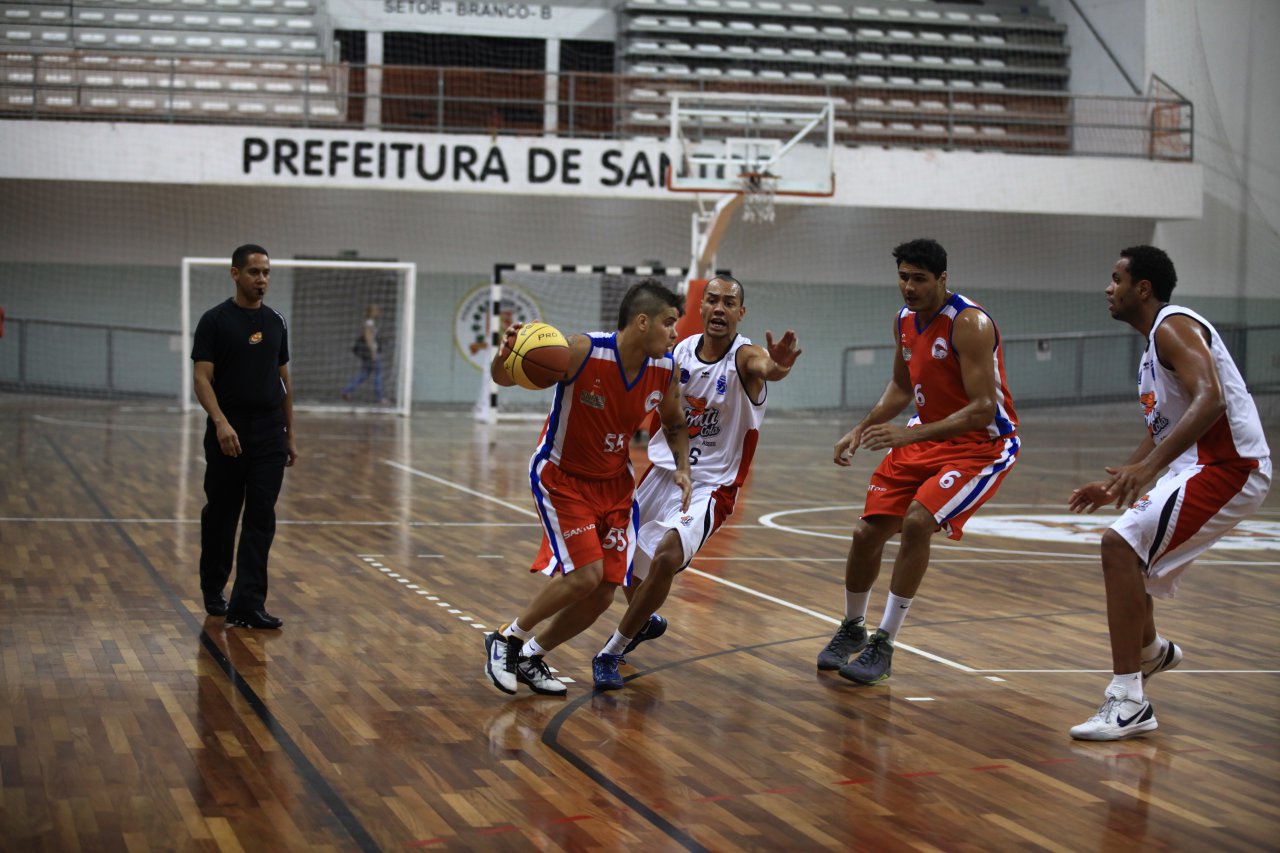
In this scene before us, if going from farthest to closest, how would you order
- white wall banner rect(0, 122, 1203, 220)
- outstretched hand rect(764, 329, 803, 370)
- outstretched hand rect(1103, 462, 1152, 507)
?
1. white wall banner rect(0, 122, 1203, 220)
2. outstretched hand rect(764, 329, 803, 370)
3. outstretched hand rect(1103, 462, 1152, 507)

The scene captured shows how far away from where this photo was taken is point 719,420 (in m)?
6.00

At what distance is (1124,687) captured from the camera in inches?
190

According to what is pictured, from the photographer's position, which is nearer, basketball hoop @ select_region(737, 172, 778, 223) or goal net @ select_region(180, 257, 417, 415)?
basketball hoop @ select_region(737, 172, 778, 223)

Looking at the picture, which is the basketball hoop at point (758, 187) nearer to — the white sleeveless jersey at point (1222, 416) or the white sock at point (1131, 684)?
the white sleeveless jersey at point (1222, 416)

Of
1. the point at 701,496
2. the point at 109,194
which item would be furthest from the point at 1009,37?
the point at 701,496

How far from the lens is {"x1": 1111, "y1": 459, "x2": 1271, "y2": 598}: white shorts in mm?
4762

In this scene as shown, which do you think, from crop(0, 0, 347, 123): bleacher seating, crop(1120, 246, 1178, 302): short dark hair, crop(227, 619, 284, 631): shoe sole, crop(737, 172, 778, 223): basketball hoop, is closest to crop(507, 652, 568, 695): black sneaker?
crop(227, 619, 284, 631): shoe sole

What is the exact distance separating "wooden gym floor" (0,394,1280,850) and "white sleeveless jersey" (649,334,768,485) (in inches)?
32.1

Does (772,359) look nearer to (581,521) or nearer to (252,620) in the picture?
(581,521)

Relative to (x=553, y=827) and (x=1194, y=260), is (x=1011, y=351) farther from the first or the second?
(x=553, y=827)

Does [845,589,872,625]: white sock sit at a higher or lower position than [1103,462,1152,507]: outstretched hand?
lower

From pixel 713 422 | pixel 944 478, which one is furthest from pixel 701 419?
pixel 944 478

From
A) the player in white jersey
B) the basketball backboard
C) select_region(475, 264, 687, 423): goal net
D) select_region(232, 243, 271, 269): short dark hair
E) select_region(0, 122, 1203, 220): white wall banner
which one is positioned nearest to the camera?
the player in white jersey

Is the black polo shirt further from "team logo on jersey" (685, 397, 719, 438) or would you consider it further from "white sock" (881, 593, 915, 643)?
"white sock" (881, 593, 915, 643)
